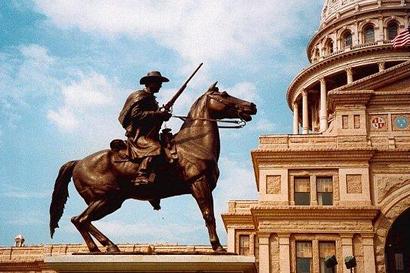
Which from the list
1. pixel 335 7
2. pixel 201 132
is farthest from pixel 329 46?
pixel 201 132

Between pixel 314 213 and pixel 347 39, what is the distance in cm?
3869

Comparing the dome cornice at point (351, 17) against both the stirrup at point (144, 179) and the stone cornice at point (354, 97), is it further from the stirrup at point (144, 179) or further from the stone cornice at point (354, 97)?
the stirrup at point (144, 179)

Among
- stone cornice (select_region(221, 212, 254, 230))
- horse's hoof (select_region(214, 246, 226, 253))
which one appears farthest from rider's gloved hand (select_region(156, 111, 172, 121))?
stone cornice (select_region(221, 212, 254, 230))

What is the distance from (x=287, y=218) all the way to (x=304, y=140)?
516cm

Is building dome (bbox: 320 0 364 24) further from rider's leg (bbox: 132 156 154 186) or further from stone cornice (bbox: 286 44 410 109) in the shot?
rider's leg (bbox: 132 156 154 186)

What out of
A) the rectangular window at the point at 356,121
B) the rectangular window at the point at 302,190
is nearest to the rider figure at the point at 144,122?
the rectangular window at the point at 302,190

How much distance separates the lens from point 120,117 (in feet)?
39.6

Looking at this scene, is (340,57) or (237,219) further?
(340,57)

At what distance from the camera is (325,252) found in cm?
3762

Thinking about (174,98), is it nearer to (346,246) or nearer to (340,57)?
(346,246)

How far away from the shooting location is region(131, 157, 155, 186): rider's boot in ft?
37.2

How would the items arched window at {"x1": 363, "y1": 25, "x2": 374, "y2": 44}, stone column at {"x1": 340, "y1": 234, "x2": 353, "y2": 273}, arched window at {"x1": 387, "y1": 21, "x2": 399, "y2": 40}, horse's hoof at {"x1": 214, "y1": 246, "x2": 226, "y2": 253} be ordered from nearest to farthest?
1. horse's hoof at {"x1": 214, "y1": 246, "x2": 226, "y2": 253}
2. stone column at {"x1": 340, "y1": 234, "x2": 353, "y2": 273}
3. arched window at {"x1": 387, "y1": 21, "x2": 399, "y2": 40}
4. arched window at {"x1": 363, "y1": 25, "x2": 374, "y2": 44}

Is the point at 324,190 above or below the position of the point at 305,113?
below

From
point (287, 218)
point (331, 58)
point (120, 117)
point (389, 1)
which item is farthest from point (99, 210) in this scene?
point (389, 1)
